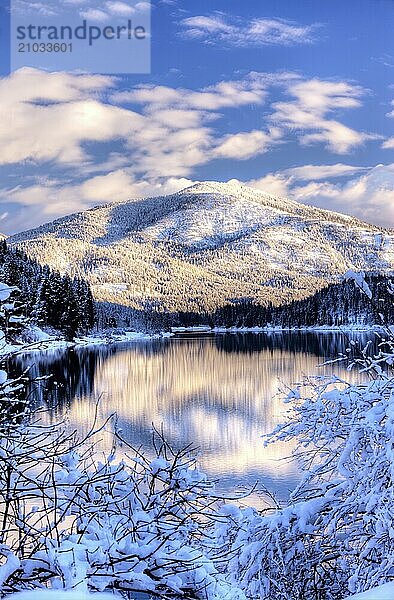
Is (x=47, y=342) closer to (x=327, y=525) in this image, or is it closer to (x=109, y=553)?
(x=109, y=553)

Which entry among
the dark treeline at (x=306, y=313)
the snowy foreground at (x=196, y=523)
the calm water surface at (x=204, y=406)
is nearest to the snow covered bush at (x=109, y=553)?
the snowy foreground at (x=196, y=523)

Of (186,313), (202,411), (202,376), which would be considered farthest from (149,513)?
(186,313)

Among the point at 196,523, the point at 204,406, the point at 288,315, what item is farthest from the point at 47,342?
the point at 288,315

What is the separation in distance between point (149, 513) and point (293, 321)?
148728 mm

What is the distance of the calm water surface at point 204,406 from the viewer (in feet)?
49.1

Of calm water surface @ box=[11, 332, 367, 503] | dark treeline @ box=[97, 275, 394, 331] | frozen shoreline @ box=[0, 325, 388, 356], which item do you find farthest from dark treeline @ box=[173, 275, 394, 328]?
calm water surface @ box=[11, 332, 367, 503]

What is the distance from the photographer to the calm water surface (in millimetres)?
14969

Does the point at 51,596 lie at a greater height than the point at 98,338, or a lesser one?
greater

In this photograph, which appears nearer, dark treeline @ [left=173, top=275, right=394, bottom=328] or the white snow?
the white snow

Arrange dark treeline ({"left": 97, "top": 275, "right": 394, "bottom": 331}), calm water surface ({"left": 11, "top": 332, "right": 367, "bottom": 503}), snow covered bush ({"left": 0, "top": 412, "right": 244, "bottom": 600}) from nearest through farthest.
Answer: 1. snow covered bush ({"left": 0, "top": 412, "right": 244, "bottom": 600})
2. calm water surface ({"left": 11, "top": 332, "right": 367, "bottom": 503})
3. dark treeline ({"left": 97, "top": 275, "right": 394, "bottom": 331})

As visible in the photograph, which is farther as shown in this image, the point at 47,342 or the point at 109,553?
the point at 47,342

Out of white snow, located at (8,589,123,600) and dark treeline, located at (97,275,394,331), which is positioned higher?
dark treeline, located at (97,275,394,331)

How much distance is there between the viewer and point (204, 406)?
27281 millimetres

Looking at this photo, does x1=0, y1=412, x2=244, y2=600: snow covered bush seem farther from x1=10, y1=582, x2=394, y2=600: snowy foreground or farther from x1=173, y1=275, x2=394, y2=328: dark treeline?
x1=173, y1=275, x2=394, y2=328: dark treeline
